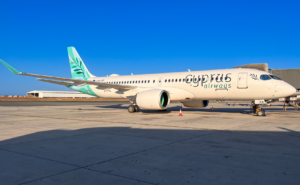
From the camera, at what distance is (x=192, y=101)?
20.6m

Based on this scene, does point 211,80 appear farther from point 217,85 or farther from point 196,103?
point 196,103

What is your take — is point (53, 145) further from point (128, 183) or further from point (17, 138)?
point (128, 183)

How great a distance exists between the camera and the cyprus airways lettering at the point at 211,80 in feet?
55.1

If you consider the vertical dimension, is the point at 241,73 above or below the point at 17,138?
above

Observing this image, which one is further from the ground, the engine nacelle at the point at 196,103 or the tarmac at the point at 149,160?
the engine nacelle at the point at 196,103

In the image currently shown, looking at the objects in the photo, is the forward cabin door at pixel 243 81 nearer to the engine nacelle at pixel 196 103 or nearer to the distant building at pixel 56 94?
the engine nacelle at pixel 196 103

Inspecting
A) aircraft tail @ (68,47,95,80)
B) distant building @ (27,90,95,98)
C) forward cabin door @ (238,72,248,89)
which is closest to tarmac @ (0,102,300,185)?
forward cabin door @ (238,72,248,89)

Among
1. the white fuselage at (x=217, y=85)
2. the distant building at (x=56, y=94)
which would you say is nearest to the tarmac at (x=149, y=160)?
the white fuselage at (x=217, y=85)

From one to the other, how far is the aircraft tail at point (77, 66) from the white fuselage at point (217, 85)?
675 cm

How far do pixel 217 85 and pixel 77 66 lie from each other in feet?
50.9

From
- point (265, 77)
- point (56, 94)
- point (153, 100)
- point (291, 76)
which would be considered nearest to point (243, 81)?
point (265, 77)

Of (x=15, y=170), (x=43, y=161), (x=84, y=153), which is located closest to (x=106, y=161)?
(x=84, y=153)

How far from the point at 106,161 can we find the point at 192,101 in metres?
16.4

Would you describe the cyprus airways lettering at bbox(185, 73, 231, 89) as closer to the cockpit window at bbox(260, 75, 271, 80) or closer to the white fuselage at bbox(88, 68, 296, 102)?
the white fuselage at bbox(88, 68, 296, 102)
